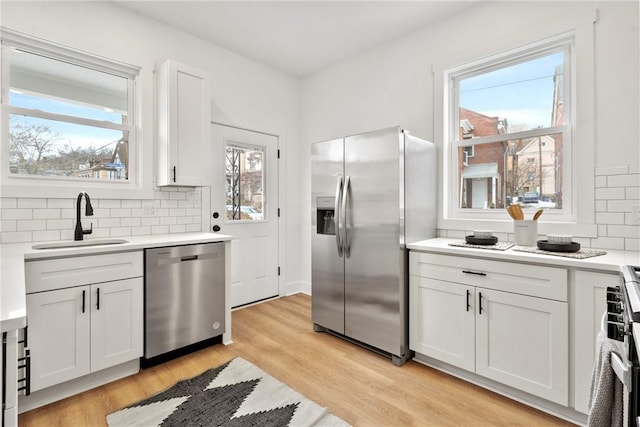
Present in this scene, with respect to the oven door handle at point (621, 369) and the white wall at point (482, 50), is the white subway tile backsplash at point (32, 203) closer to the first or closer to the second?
the white wall at point (482, 50)

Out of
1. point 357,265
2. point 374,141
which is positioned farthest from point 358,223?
point 374,141

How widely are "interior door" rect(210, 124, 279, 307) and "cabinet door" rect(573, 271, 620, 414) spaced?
3023 millimetres

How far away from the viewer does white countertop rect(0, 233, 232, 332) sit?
798 mm

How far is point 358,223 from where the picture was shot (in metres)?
2.65

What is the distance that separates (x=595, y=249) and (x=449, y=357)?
1.21m

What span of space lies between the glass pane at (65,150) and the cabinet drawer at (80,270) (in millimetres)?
972

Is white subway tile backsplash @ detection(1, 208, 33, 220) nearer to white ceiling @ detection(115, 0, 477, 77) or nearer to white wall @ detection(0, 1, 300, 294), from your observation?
white wall @ detection(0, 1, 300, 294)

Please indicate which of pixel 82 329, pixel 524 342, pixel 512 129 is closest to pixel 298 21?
pixel 512 129

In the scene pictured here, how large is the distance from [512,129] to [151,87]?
10.5 feet

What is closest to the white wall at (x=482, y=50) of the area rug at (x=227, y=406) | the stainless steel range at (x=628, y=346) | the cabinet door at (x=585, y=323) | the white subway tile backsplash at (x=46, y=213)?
the cabinet door at (x=585, y=323)

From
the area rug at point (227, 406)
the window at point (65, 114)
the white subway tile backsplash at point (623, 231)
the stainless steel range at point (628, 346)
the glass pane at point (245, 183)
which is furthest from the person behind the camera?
the glass pane at point (245, 183)

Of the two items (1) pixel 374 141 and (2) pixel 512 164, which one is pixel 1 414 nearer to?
(1) pixel 374 141

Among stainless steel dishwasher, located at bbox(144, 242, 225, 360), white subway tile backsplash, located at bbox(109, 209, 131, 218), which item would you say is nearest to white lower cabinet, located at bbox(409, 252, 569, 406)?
stainless steel dishwasher, located at bbox(144, 242, 225, 360)

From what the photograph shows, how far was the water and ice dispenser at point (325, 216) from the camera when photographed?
9.57 feet
